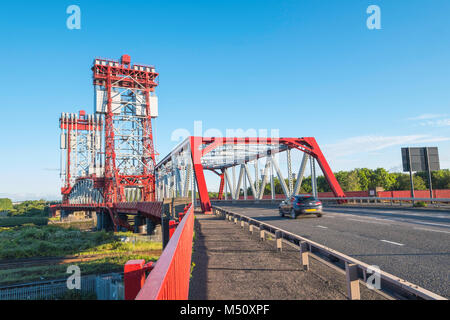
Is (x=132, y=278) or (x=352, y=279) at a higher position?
(x=132, y=278)

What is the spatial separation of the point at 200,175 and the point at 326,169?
1335cm

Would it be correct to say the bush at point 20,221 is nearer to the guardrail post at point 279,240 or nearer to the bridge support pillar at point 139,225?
the bridge support pillar at point 139,225

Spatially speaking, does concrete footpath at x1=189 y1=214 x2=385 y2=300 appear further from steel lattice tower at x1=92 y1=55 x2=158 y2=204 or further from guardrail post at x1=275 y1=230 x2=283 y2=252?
steel lattice tower at x1=92 y1=55 x2=158 y2=204

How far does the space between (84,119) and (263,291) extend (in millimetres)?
115313

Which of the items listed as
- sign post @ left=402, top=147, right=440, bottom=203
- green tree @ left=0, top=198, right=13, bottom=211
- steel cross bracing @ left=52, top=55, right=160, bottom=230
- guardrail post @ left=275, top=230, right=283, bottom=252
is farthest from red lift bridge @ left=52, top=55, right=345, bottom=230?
green tree @ left=0, top=198, right=13, bottom=211

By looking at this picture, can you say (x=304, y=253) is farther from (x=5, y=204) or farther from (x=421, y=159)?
(x=5, y=204)

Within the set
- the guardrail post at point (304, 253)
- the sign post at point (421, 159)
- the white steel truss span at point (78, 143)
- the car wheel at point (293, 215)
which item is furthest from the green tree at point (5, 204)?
the guardrail post at point (304, 253)

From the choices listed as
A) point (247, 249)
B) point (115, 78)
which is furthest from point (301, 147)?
point (115, 78)

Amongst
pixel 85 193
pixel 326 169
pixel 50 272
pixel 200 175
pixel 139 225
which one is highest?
pixel 326 169

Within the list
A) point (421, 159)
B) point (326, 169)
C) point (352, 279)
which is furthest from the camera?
point (326, 169)

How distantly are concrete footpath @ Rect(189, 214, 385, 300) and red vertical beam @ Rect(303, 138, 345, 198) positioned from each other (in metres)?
23.4

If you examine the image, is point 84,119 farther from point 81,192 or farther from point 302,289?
point 302,289

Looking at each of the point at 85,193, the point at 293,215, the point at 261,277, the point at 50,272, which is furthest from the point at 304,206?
the point at 85,193

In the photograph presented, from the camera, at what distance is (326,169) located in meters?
30.5
